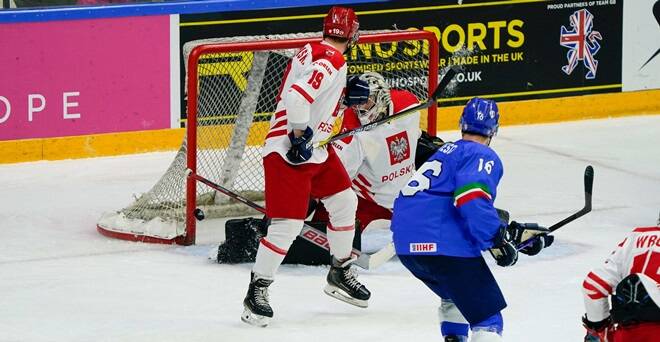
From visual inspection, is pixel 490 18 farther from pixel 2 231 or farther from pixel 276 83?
pixel 2 231

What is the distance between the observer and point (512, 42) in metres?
9.94

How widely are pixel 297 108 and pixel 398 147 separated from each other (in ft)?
3.72

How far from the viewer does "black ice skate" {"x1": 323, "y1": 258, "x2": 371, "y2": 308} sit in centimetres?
632

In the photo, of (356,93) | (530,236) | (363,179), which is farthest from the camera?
(363,179)

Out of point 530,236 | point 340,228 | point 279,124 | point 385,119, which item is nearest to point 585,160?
point 385,119

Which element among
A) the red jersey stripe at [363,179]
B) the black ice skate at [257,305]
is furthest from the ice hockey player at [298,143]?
the red jersey stripe at [363,179]

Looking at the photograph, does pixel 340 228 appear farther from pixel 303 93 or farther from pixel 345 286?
pixel 303 93

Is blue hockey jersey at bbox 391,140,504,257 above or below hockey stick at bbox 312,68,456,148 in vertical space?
below

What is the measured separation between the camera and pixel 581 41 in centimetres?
1009

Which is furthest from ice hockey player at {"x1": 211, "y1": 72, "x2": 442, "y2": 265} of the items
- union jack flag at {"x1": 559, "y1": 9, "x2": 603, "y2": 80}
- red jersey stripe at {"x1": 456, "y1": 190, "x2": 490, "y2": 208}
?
union jack flag at {"x1": 559, "y1": 9, "x2": 603, "y2": 80}

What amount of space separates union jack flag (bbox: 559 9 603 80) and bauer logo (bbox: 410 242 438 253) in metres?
5.18

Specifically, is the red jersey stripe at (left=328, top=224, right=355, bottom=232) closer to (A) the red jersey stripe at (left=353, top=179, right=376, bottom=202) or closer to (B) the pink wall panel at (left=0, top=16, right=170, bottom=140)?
(A) the red jersey stripe at (left=353, top=179, right=376, bottom=202)

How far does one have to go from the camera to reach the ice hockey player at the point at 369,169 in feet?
22.7

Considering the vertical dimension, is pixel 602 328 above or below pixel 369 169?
below
